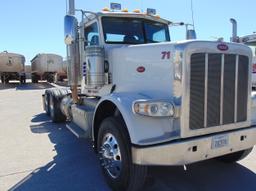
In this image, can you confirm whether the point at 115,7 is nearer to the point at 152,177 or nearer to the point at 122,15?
the point at 122,15

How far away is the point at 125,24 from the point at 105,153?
2.30 meters

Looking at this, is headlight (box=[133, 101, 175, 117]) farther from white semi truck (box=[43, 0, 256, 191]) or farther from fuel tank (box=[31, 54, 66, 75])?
fuel tank (box=[31, 54, 66, 75])

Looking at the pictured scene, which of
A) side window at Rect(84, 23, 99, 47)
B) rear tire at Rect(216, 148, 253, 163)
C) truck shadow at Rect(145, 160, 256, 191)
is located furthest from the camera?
side window at Rect(84, 23, 99, 47)

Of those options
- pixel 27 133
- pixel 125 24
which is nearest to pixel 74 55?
pixel 125 24

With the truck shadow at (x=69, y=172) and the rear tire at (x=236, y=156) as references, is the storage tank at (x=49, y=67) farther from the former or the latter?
the rear tire at (x=236, y=156)

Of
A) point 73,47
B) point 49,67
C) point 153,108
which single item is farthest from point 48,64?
point 153,108

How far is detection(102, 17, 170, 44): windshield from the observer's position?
4871mm

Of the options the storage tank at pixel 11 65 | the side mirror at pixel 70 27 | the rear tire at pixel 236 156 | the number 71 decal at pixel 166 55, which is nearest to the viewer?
the number 71 decal at pixel 166 55

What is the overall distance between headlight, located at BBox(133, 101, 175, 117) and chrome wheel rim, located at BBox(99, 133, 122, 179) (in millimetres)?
614

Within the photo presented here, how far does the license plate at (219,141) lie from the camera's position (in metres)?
3.34

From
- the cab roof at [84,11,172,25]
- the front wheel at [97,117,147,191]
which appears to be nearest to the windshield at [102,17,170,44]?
the cab roof at [84,11,172,25]

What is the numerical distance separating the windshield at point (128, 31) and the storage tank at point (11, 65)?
26805 mm

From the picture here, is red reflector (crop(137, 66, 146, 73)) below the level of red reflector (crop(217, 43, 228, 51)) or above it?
below

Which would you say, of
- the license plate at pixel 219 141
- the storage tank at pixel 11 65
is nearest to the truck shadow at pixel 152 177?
the license plate at pixel 219 141
